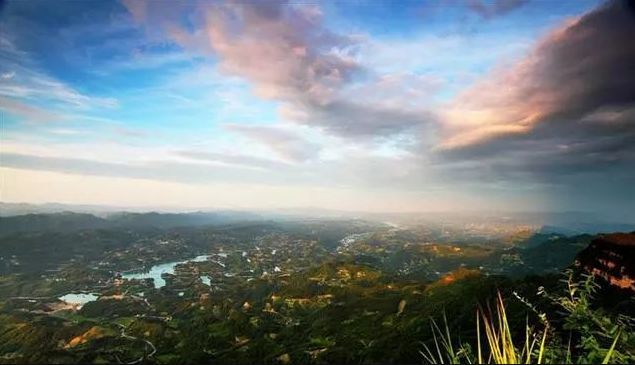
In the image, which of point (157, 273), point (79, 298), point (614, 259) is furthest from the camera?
point (157, 273)

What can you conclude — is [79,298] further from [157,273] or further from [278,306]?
[278,306]

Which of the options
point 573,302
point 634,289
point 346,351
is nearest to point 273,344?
point 346,351

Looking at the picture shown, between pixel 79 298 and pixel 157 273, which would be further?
pixel 157 273

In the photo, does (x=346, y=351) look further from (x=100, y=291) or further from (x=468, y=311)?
(x=100, y=291)

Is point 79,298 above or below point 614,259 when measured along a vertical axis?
below

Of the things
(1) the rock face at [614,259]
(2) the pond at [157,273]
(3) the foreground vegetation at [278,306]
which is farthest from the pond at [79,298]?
(1) the rock face at [614,259]

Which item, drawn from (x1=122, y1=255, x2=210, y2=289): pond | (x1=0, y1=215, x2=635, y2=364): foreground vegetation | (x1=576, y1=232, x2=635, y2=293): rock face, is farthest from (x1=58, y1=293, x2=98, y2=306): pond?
(x1=576, y1=232, x2=635, y2=293): rock face

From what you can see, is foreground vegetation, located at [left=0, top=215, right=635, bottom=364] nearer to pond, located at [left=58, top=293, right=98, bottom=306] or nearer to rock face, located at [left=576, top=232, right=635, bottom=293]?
rock face, located at [left=576, top=232, right=635, bottom=293]

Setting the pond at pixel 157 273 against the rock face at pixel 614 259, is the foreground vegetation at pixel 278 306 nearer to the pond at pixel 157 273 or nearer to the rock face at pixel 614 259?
the rock face at pixel 614 259

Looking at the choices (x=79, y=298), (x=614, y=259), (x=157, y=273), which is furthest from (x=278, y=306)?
(x=157, y=273)
